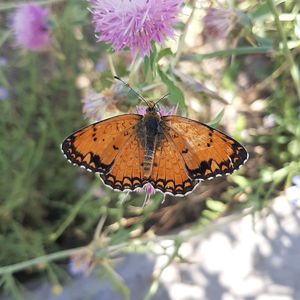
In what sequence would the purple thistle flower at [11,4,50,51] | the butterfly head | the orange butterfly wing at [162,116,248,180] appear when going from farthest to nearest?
1. the purple thistle flower at [11,4,50,51]
2. the butterfly head
3. the orange butterfly wing at [162,116,248,180]

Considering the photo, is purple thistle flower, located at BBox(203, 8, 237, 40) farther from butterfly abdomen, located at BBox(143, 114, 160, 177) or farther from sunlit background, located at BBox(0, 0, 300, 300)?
butterfly abdomen, located at BBox(143, 114, 160, 177)

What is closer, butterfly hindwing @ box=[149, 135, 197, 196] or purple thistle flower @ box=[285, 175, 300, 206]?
butterfly hindwing @ box=[149, 135, 197, 196]

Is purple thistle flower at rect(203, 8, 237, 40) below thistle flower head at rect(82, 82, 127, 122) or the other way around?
the other way around

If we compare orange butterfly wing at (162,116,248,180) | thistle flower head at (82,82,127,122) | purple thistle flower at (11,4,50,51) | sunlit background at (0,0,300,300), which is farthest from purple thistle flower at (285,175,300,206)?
purple thistle flower at (11,4,50,51)

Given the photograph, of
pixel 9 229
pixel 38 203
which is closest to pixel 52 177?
pixel 38 203

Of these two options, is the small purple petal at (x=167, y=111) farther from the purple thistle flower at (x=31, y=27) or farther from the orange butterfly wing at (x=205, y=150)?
the purple thistle flower at (x=31, y=27)

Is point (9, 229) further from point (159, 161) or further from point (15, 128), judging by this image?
point (159, 161)

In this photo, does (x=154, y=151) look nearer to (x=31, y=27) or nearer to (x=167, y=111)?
(x=167, y=111)
